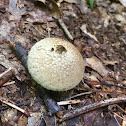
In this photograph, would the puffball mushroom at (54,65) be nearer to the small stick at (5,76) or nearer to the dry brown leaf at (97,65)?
the small stick at (5,76)

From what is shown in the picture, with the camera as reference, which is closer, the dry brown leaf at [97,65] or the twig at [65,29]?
the dry brown leaf at [97,65]

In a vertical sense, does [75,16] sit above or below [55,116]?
above

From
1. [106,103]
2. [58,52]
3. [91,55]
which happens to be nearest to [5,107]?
[58,52]

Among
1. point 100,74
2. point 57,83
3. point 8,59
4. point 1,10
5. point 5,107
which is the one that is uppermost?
point 1,10

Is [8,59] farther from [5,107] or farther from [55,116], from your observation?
[55,116]

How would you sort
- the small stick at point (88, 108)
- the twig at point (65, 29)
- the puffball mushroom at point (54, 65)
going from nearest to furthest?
the puffball mushroom at point (54, 65), the small stick at point (88, 108), the twig at point (65, 29)

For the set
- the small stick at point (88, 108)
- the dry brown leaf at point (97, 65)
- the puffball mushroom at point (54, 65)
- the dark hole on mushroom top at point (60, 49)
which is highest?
the dark hole on mushroom top at point (60, 49)

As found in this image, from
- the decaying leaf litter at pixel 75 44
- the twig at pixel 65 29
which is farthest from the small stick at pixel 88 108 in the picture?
the twig at pixel 65 29

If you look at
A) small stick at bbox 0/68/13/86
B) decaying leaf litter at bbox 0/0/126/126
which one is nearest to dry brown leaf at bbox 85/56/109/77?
decaying leaf litter at bbox 0/0/126/126
